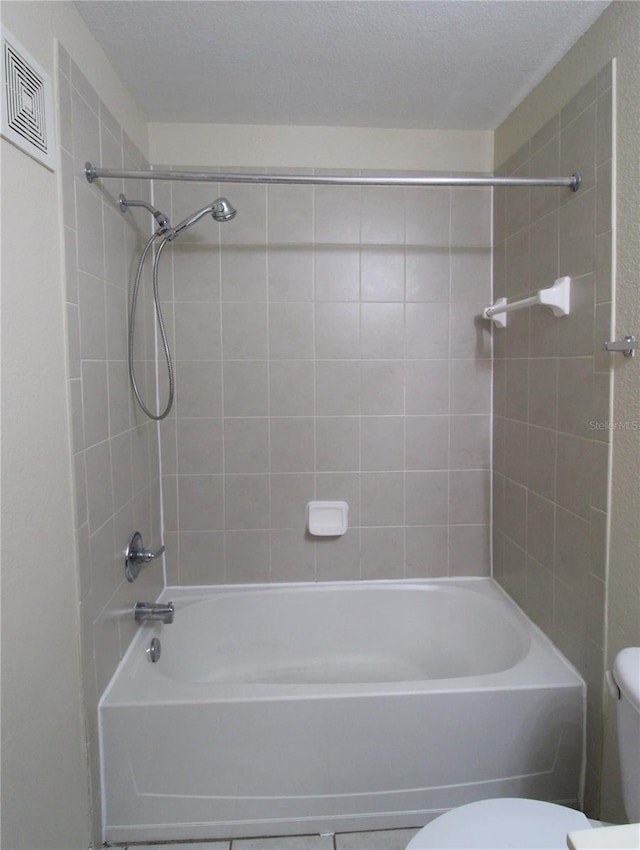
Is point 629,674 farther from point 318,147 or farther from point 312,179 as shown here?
point 318,147

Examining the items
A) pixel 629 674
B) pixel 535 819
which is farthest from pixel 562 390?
pixel 535 819

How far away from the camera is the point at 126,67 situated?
1.65m

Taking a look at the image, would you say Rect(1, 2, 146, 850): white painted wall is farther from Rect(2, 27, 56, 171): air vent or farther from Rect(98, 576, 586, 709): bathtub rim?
Rect(98, 576, 586, 709): bathtub rim

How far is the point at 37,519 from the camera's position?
44.5 inches

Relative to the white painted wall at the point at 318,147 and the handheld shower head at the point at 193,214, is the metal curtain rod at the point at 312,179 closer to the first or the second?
the handheld shower head at the point at 193,214

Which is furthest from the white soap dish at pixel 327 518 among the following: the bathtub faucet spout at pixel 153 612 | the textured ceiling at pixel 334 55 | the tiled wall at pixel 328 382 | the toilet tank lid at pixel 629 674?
the textured ceiling at pixel 334 55

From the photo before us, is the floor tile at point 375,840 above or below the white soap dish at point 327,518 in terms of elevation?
below

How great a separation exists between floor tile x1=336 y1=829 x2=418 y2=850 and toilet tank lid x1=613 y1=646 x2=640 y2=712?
913mm

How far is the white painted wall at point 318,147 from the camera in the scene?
205 cm

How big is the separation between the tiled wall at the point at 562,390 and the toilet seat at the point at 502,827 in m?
0.44

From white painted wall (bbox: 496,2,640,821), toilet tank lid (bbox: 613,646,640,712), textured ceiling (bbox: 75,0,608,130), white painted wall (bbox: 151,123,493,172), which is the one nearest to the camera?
toilet tank lid (bbox: 613,646,640,712)

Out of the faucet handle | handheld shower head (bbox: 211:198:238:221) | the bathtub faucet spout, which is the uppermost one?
Answer: handheld shower head (bbox: 211:198:238:221)

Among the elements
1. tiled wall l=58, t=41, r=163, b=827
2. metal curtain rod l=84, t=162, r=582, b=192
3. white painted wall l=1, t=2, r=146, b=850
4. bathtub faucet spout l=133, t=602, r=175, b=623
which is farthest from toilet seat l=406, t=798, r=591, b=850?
metal curtain rod l=84, t=162, r=582, b=192

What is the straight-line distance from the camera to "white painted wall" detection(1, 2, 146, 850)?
3.32 ft
